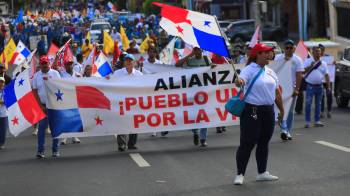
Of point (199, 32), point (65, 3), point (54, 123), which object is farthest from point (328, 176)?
A: point (65, 3)

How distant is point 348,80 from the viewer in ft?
71.8

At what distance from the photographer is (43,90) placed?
14.8m

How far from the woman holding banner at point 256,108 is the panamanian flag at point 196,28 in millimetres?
2039

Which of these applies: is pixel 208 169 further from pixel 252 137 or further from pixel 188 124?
pixel 188 124

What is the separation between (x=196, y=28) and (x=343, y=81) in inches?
397

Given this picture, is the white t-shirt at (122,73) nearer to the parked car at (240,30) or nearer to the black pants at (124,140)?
the black pants at (124,140)

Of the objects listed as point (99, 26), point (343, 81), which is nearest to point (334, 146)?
point (343, 81)

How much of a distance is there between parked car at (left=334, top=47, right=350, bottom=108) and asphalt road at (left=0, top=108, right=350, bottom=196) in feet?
18.1

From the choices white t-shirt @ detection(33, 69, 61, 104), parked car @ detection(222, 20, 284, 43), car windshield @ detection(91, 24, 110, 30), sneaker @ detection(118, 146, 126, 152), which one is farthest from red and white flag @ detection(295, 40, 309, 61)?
car windshield @ detection(91, 24, 110, 30)

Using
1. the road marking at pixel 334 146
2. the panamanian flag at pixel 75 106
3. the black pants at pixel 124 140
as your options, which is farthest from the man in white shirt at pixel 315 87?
the panamanian flag at pixel 75 106

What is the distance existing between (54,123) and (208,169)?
3518 mm

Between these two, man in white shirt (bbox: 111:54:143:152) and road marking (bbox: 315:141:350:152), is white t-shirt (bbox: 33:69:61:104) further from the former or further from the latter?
road marking (bbox: 315:141:350:152)

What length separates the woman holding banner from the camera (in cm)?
1022

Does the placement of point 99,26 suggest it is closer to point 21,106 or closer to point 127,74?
point 127,74
